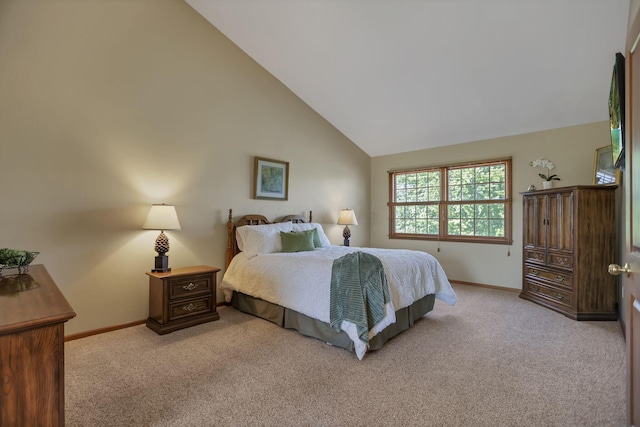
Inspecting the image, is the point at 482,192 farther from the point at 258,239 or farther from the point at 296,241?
the point at 258,239

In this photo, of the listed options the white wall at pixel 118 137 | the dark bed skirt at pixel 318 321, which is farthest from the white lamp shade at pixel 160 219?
the dark bed skirt at pixel 318 321

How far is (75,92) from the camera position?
2.90m

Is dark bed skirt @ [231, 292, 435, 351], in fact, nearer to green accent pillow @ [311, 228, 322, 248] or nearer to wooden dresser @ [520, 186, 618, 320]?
green accent pillow @ [311, 228, 322, 248]

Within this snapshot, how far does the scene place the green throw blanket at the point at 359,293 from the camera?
98.7 inches

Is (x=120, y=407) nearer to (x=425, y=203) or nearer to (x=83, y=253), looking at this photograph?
(x=83, y=253)

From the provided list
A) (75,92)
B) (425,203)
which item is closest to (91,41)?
(75,92)

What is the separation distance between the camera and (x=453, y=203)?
17.4ft

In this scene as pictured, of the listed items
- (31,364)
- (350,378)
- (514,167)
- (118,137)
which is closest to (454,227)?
(514,167)

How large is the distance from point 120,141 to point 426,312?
12.0 feet

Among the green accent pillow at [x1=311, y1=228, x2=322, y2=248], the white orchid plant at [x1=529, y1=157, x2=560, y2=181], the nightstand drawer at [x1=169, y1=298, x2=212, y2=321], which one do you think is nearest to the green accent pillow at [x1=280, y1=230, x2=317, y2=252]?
the green accent pillow at [x1=311, y1=228, x2=322, y2=248]

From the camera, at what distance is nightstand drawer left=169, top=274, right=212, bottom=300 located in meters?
3.12

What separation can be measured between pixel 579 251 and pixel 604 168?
1.12 m

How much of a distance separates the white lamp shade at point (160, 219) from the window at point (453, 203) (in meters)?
4.08

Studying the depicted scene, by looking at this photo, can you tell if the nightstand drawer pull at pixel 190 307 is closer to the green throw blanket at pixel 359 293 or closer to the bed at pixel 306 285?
the bed at pixel 306 285
